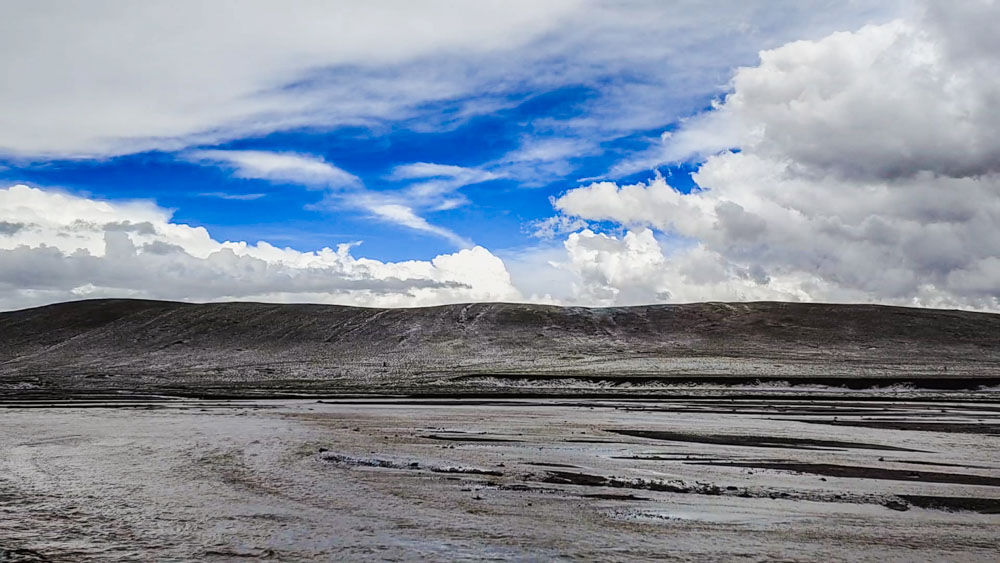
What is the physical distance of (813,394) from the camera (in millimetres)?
43531

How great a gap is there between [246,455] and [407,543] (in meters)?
9.62

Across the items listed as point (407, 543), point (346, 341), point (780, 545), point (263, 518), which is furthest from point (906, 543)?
point (346, 341)

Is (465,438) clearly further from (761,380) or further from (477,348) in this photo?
(477,348)

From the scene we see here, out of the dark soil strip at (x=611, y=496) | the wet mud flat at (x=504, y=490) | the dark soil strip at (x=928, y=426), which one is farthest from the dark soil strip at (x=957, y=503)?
the dark soil strip at (x=928, y=426)

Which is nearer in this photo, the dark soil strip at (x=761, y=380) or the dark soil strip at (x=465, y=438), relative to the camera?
the dark soil strip at (x=465, y=438)

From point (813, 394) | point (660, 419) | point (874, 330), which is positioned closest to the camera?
point (660, 419)

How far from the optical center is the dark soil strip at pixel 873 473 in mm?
13461

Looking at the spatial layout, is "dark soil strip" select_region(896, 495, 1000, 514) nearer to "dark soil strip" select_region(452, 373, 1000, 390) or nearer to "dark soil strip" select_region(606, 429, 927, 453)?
"dark soil strip" select_region(606, 429, 927, 453)

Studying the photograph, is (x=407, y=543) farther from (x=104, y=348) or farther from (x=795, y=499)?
(x=104, y=348)

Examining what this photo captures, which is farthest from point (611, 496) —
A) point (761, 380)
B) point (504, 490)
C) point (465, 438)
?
point (761, 380)

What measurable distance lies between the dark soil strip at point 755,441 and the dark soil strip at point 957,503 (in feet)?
20.9

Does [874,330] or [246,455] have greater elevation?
[874,330]

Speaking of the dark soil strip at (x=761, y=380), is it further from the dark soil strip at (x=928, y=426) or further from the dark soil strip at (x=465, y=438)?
the dark soil strip at (x=465, y=438)

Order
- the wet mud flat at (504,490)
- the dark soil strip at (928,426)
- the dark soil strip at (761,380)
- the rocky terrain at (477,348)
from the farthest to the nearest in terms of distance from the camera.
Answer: the rocky terrain at (477,348) → the dark soil strip at (761,380) → the dark soil strip at (928,426) → the wet mud flat at (504,490)
